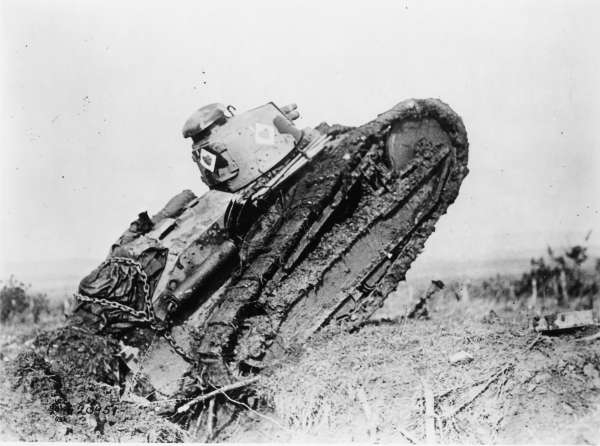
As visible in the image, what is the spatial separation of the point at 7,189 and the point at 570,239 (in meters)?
6.24

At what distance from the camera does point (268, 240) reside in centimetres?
Result: 655

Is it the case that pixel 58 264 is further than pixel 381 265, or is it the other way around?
pixel 58 264

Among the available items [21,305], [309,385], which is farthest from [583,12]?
[21,305]

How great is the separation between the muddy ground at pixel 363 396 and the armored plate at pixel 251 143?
1.92m

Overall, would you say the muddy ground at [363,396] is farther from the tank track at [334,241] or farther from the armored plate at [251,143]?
the armored plate at [251,143]

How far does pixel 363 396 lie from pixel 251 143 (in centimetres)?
300

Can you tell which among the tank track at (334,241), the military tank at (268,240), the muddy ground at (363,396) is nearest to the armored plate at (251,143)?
the military tank at (268,240)

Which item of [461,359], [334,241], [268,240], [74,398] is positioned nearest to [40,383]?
[74,398]

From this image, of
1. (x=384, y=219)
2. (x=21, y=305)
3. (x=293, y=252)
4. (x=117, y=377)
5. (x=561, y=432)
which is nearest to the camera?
(x=561, y=432)

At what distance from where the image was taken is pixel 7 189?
594 centimetres

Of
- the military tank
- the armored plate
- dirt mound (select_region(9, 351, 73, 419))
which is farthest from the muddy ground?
the armored plate

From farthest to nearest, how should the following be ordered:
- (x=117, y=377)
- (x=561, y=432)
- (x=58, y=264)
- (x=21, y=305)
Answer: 1. (x=58, y=264)
2. (x=21, y=305)
3. (x=117, y=377)
4. (x=561, y=432)

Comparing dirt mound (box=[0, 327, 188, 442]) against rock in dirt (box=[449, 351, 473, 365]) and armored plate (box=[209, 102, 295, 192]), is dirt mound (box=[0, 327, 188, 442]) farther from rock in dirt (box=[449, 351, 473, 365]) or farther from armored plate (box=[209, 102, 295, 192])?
rock in dirt (box=[449, 351, 473, 365])

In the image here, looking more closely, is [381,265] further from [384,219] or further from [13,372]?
[13,372]
